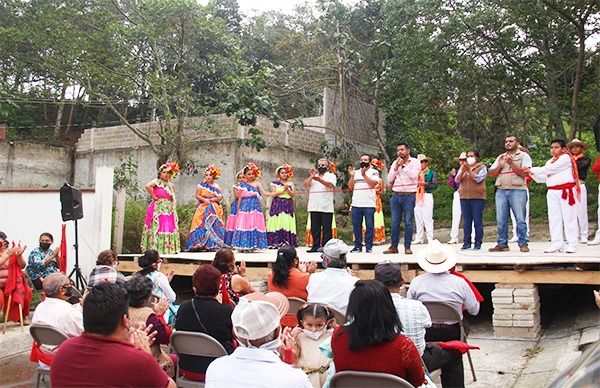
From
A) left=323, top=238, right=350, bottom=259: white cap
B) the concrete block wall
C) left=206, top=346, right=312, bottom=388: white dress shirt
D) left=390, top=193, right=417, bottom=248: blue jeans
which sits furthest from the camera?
left=390, top=193, right=417, bottom=248: blue jeans

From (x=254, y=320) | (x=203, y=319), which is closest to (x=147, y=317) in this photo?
(x=203, y=319)

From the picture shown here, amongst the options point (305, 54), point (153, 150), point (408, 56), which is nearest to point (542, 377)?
point (408, 56)

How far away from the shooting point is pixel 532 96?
1542 cm

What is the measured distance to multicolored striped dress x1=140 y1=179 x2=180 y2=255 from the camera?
9422 millimetres

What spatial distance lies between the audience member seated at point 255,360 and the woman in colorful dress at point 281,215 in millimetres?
7360

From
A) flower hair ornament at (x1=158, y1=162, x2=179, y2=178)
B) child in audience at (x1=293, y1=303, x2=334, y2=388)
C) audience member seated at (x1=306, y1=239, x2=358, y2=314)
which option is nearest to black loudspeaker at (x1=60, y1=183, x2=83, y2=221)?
flower hair ornament at (x1=158, y1=162, x2=179, y2=178)

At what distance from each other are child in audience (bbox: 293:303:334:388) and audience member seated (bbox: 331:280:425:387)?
638 millimetres

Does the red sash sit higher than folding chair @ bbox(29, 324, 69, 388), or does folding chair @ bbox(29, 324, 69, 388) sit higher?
the red sash

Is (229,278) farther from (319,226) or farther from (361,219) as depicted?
(319,226)

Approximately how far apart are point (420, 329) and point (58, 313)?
101 inches

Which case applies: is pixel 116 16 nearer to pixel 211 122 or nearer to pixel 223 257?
pixel 211 122

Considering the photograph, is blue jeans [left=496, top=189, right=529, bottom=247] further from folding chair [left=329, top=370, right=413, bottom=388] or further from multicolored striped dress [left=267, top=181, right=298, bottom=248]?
folding chair [left=329, top=370, right=413, bottom=388]

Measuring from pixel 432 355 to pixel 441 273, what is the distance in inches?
30.6

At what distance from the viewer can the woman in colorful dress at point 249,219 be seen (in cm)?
967
